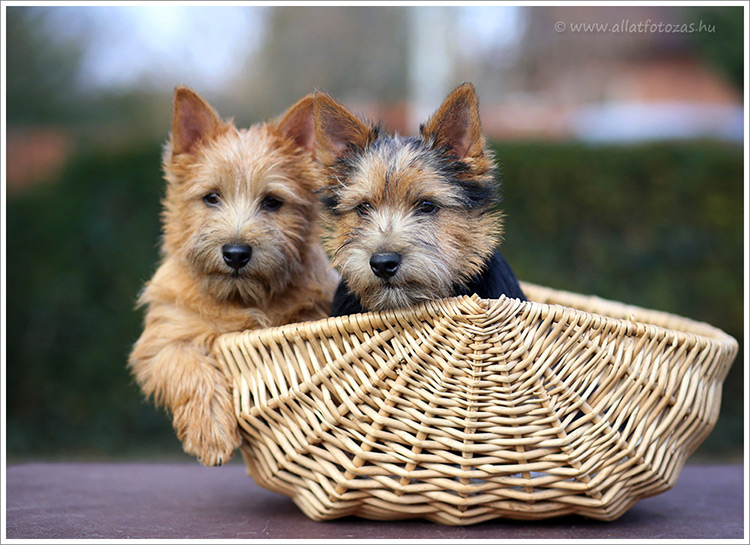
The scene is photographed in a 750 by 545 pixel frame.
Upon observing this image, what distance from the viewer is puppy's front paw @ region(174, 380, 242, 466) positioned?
275cm

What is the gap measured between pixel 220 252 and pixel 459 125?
1.06m

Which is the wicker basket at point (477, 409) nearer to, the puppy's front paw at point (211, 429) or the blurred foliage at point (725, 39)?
the puppy's front paw at point (211, 429)

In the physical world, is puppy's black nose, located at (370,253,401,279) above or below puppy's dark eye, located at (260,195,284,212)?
below

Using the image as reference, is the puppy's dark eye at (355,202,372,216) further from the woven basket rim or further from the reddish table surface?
the reddish table surface

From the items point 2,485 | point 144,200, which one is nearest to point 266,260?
point 2,485

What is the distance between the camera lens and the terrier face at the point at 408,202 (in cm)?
256

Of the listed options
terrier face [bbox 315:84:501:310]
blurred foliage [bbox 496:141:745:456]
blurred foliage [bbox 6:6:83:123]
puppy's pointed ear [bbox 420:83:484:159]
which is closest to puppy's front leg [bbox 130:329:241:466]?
terrier face [bbox 315:84:501:310]

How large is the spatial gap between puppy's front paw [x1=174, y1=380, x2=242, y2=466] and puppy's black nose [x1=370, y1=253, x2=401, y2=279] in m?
0.79

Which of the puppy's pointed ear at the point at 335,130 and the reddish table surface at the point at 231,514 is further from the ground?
the puppy's pointed ear at the point at 335,130

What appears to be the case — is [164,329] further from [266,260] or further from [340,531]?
[340,531]

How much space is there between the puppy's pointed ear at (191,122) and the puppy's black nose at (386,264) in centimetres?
127

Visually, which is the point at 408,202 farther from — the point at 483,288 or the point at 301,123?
the point at 301,123

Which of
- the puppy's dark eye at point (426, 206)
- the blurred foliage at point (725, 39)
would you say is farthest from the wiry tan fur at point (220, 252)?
the blurred foliage at point (725, 39)

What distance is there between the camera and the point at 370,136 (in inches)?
116
